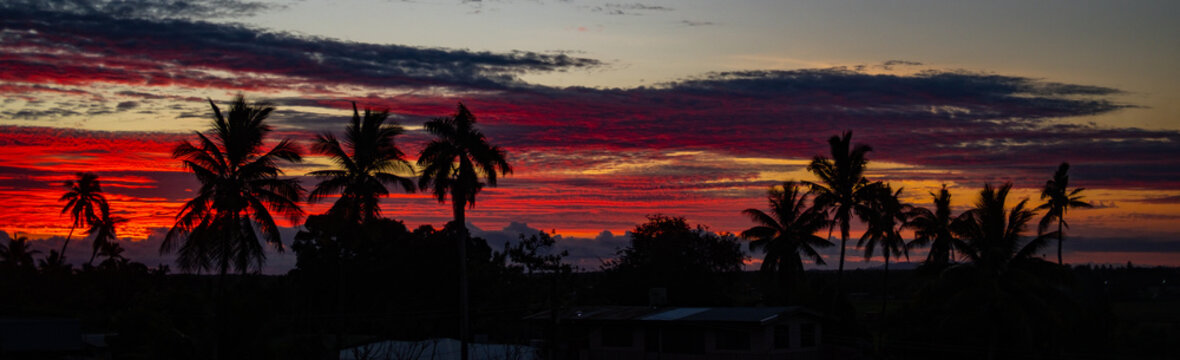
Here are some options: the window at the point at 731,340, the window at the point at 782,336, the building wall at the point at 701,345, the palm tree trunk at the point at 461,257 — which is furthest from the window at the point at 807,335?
the palm tree trunk at the point at 461,257

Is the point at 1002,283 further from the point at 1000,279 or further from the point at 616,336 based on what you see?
the point at 616,336

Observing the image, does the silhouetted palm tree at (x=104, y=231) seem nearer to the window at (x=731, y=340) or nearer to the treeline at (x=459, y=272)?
the treeline at (x=459, y=272)

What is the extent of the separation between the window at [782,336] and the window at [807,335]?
1.01m

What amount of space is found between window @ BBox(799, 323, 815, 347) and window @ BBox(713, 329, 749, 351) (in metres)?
3.58

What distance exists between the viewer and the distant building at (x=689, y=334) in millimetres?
44188

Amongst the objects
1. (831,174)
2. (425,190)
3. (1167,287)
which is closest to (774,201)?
(831,174)

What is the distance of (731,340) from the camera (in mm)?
44625

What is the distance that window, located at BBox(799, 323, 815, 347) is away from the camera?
46.5 metres

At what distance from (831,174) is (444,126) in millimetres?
25752

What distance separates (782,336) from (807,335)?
224cm

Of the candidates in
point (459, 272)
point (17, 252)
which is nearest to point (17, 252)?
point (17, 252)

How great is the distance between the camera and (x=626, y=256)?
75125 millimetres

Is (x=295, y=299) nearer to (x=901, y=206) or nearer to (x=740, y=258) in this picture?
(x=740, y=258)

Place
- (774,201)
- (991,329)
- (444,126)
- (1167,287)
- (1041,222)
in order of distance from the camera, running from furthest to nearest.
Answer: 1. (1167,287)
2. (1041,222)
3. (774,201)
4. (991,329)
5. (444,126)
